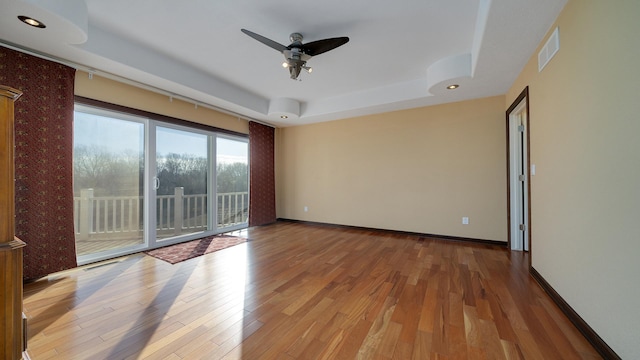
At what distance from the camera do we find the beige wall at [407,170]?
3.67m

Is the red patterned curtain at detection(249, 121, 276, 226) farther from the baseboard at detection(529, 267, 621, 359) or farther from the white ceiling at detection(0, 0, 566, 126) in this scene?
the baseboard at detection(529, 267, 621, 359)

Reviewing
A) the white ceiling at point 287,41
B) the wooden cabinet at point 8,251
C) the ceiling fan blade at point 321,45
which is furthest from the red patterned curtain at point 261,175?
the wooden cabinet at point 8,251

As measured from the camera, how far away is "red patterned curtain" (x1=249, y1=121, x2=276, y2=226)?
496 cm

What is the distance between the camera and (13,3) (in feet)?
5.48

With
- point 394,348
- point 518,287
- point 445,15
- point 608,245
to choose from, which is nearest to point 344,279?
point 394,348

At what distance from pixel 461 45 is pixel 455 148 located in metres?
1.69

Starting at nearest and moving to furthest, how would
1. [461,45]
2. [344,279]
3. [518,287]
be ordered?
[518,287] → [344,279] → [461,45]

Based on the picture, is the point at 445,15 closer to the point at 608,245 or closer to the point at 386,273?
the point at 608,245

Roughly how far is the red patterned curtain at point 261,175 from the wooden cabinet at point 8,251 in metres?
3.86

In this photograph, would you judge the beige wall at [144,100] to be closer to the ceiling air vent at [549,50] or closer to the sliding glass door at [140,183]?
the sliding glass door at [140,183]

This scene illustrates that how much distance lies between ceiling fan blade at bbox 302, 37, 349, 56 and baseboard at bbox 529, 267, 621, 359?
9.02ft

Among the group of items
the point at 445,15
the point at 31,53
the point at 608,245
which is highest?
the point at 445,15

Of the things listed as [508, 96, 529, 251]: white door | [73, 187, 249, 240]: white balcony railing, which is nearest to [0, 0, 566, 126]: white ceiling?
[508, 96, 529, 251]: white door

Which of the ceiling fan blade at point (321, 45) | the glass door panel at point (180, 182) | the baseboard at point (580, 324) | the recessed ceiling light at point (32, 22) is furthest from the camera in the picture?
the glass door panel at point (180, 182)
